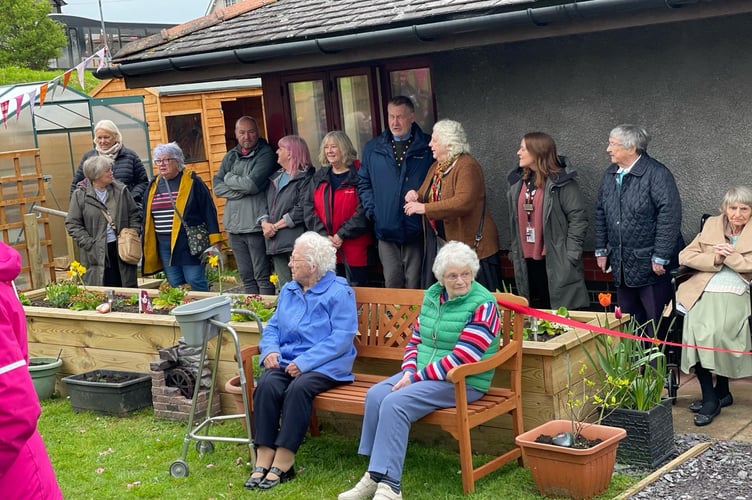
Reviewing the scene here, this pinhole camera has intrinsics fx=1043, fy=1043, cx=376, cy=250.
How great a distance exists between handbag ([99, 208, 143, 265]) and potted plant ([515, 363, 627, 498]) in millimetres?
5167

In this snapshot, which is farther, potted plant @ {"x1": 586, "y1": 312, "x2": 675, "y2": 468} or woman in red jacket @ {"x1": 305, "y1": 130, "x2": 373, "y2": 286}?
woman in red jacket @ {"x1": 305, "y1": 130, "x2": 373, "y2": 286}

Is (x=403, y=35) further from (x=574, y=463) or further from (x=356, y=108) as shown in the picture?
(x=574, y=463)

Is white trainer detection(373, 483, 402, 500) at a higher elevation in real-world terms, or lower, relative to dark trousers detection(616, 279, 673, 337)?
lower

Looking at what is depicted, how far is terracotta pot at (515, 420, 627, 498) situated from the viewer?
16.7ft

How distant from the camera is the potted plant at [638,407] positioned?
552cm

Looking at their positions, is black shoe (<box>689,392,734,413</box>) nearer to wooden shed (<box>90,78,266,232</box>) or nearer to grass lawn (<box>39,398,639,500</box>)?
grass lawn (<box>39,398,639,500</box>)

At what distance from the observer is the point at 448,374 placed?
17.4ft

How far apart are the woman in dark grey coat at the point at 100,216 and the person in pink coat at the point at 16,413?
658 centimetres

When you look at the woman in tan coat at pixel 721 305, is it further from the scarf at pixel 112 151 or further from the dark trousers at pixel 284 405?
the scarf at pixel 112 151

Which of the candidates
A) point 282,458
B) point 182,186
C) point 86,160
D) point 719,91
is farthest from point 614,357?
point 86,160

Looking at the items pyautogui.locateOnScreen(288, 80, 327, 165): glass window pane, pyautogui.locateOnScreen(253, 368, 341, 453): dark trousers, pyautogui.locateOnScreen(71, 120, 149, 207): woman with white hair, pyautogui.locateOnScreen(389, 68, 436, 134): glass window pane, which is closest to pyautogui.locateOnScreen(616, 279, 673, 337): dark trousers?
pyautogui.locateOnScreen(253, 368, 341, 453): dark trousers

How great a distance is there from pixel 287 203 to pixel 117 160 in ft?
7.65

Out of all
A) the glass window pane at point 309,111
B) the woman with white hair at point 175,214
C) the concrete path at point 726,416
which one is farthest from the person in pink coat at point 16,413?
the glass window pane at point 309,111

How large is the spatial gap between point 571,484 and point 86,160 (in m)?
6.19
